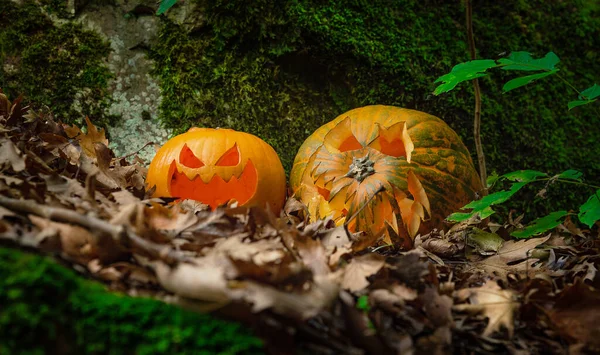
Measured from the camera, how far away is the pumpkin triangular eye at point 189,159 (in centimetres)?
234

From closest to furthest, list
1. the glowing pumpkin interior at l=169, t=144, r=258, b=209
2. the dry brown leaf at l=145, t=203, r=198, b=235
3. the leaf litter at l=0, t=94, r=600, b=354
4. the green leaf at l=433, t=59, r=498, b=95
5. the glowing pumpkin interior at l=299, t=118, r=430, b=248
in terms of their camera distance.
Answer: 1. the leaf litter at l=0, t=94, r=600, b=354
2. the dry brown leaf at l=145, t=203, r=198, b=235
3. the green leaf at l=433, t=59, r=498, b=95
4. the glowing pumpkin interior at l=299, t=118, r=430, b=248
5. the glowing pumpkin interior at l=169, t=144, r=258, b=209

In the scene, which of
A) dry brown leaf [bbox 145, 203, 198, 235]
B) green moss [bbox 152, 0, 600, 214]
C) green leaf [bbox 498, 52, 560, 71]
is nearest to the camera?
dry brown leaf [bbox 145, 203, 198, 235]

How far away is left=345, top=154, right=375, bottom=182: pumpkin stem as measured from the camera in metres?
2.26

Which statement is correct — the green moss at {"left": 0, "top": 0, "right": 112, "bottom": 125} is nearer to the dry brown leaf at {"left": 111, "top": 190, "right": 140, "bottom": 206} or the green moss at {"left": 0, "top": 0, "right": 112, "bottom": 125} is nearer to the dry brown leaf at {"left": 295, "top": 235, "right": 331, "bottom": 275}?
the dry brown leaf at {"left": 111, "top": 190, "right": 140, "bottom": 206}

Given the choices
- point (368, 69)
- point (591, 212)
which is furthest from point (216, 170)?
point (591, 212)

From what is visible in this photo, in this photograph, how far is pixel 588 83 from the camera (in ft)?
11.1

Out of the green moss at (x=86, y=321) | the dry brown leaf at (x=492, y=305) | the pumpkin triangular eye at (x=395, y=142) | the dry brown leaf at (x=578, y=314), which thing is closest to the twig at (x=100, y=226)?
the green moss at (x=86, y=321)

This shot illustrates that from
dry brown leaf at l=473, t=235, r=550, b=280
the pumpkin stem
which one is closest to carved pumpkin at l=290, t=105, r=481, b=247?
the pumpkin stem

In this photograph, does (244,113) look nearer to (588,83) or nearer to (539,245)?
(539,245)

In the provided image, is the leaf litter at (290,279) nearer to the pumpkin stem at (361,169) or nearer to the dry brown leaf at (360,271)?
the dry brown leaf at (360,271)

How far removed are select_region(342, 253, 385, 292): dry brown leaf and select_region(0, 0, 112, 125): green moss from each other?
6.91ft

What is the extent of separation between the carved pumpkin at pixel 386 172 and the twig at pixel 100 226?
1276 millimetres

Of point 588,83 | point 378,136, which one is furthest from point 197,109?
point 588,83

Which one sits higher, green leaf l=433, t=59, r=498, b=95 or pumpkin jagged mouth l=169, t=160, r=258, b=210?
green leaf l=433, t=59, r=498, b=95
